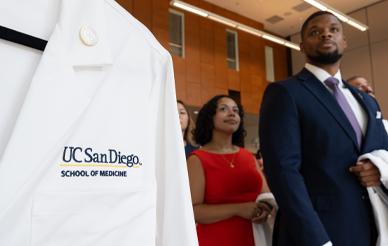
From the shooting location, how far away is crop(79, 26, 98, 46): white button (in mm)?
727

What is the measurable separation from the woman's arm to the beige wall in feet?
25.8

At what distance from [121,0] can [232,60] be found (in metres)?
3.75

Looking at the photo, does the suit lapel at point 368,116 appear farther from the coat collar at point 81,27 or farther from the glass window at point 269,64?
the glass window at point 269,64

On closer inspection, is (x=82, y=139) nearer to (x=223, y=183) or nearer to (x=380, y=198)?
(x=380, y=198)

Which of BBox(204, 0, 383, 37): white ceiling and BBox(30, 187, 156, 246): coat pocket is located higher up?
BBox(204, 0, 383, 37): white ceiling

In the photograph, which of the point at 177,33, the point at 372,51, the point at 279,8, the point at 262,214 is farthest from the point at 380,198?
the point at 372,51

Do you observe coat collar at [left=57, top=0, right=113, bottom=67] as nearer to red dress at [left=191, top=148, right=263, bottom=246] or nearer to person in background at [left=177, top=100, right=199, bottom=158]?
red dress at [left=191, top=148, right=263, bottom=246]

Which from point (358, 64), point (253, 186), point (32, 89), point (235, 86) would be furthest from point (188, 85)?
point (32, 89)

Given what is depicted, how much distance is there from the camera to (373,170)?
4.24ft

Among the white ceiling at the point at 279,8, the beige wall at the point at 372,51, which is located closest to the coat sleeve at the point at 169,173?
the white ceiling at the point at 279,8

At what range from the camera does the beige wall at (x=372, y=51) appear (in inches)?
330

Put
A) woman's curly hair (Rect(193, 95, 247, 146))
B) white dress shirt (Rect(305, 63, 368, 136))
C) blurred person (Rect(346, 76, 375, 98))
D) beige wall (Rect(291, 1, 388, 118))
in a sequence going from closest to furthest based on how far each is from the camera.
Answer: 1. white dress shirt (Rect(305, 63, 368, 136))
2. woman's curly hair (Rect(193, 95, 247, 146))
3. blurred person (Rect(346, 76, 375, 98))
4. beige wall (Rect(291, 1, 388, 118))

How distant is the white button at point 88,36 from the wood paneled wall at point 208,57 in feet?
22.4

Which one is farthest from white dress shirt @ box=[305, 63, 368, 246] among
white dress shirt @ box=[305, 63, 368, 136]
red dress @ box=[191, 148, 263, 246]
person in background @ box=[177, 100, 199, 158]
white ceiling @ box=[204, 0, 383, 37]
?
white ceiling @ box=[204, 0, 383, 37]
